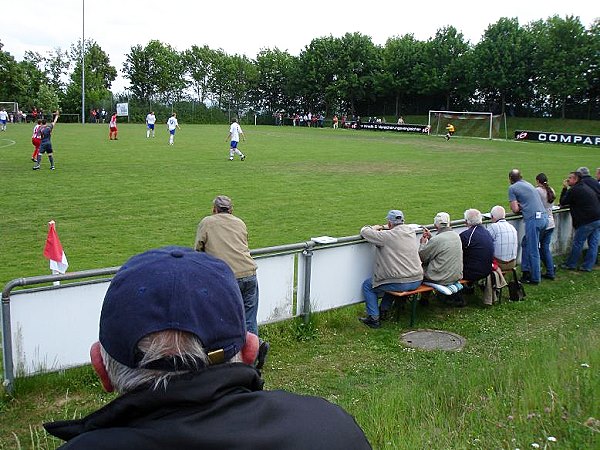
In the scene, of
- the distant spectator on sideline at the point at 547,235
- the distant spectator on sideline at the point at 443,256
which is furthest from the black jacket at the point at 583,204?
the distant spectator on sideline at the point at 443,256

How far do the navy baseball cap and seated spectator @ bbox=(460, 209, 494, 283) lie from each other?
7.89 m

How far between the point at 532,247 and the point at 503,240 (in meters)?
1.12

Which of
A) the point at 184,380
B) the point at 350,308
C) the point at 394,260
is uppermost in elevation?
the point at 184,380

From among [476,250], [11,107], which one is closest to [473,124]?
[11,107]

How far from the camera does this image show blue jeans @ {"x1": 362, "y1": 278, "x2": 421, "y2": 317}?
27.3 ft

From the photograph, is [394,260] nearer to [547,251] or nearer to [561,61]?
[547,251]

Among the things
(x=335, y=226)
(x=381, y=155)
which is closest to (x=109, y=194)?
(x=335, y=226)

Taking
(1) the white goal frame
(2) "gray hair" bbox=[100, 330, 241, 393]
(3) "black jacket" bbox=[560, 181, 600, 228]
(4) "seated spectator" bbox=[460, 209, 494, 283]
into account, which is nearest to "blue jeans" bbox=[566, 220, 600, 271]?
(3) "black jacket" bbox=[560, 181, 600, 228]

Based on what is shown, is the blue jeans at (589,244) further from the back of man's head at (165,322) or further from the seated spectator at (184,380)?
the back of man's head at (165,322)

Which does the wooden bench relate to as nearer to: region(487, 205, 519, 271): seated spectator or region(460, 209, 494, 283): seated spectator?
region(460, 209, 494, 283): seated spectator

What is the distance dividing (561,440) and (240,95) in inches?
3528

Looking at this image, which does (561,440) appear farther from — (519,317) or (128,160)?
(128,160)

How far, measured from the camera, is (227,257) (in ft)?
22.5

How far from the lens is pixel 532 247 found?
34.9 feet
